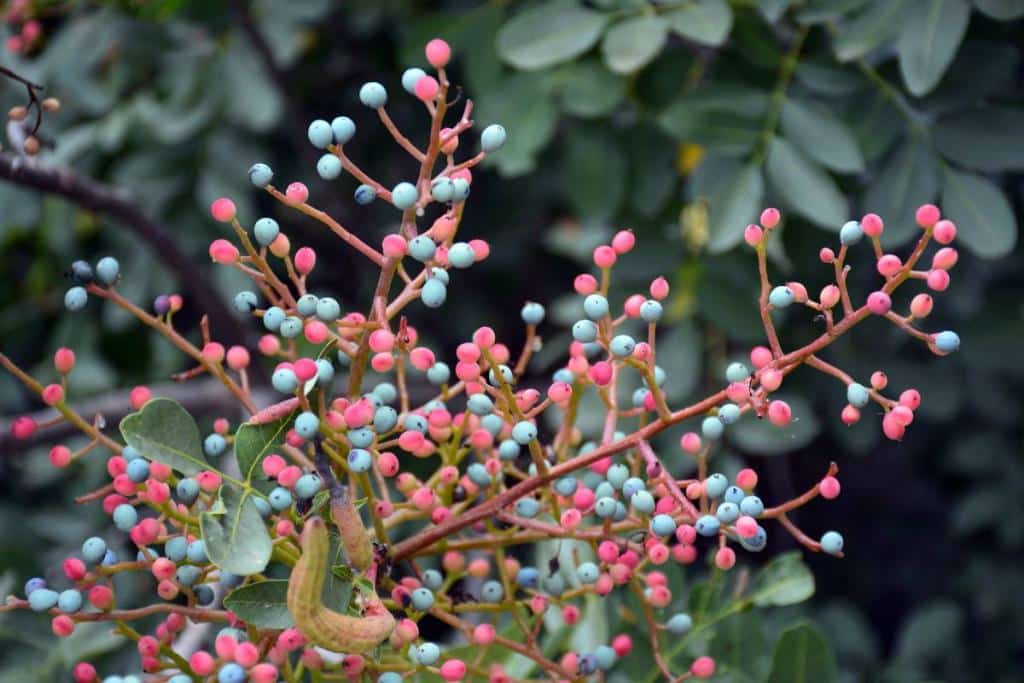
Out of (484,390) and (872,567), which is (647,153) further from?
(872,567)

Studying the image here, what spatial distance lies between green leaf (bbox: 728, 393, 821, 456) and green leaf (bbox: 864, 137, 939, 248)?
0.81ft

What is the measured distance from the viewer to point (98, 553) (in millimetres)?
732

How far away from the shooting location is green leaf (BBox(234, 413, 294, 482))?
2.28ft

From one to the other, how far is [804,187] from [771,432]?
31cm

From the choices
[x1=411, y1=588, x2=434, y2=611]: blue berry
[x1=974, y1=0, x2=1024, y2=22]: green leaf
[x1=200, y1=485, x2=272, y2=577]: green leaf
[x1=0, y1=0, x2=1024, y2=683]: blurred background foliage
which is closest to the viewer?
[x1=200, y1=485, x2=272, y2=577]: green leaf

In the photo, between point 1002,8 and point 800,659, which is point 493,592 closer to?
point 800,659

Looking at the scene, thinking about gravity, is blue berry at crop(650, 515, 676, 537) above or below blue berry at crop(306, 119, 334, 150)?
below

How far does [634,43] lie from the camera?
122 centimetres

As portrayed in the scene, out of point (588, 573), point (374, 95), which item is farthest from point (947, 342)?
point (374, 95)

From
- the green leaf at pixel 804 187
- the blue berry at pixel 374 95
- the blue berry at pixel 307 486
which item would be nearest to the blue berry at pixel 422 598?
the blue berry at pixel 307 486

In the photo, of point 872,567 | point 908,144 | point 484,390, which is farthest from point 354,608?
point 872,567

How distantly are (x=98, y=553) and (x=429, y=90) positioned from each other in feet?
1.18

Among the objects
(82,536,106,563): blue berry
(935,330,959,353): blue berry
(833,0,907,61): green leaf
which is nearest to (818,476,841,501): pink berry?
(935,330,959,353): blue berry

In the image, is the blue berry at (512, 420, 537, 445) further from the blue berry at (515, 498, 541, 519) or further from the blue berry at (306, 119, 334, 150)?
the blue berry at (306, 119, 334, 150)
